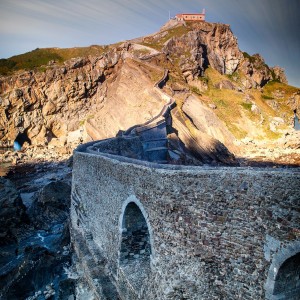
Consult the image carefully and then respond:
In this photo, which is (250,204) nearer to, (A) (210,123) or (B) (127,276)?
(B) (127,276)

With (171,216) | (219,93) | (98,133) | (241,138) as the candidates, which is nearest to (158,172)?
(171,216)

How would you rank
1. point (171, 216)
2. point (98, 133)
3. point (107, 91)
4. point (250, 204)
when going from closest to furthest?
point (250, 204), point (171, 216), point (98, 133), point (107, 91)

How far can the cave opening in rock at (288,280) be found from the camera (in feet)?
18.4

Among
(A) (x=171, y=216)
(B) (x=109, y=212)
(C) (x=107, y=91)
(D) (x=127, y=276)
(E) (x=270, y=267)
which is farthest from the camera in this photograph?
(C) (x=107, y=91)

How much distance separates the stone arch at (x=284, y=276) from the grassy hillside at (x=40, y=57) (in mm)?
67987

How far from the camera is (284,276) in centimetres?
570

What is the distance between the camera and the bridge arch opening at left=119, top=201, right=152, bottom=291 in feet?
34.4

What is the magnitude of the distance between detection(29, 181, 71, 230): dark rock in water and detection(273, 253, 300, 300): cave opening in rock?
20011 mm

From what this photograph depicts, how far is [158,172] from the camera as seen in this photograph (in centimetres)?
831

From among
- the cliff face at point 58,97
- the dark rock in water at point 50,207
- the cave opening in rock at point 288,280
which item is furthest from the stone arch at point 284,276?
the cliff face at point 58,97

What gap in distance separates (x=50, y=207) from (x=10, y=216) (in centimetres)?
339

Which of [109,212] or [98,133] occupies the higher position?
[98,133]

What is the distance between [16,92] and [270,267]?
60673mm

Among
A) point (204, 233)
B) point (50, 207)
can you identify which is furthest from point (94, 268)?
point (50, 207)
